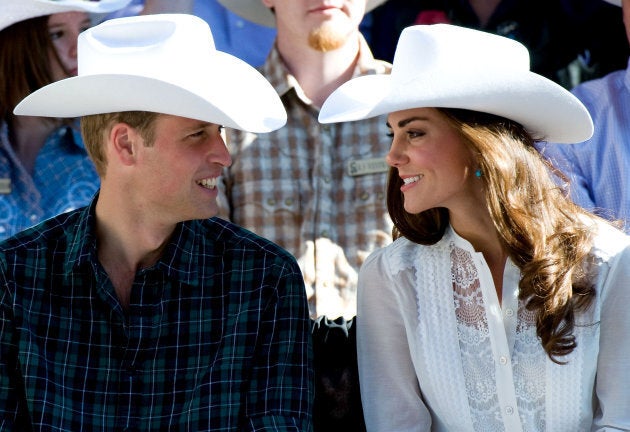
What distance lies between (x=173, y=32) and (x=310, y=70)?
1.31 metres

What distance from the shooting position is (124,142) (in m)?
3.27

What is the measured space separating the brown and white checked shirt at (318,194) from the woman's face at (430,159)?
1013 millimetres

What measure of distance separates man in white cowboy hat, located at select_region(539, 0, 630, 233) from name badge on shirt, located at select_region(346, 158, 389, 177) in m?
0.63

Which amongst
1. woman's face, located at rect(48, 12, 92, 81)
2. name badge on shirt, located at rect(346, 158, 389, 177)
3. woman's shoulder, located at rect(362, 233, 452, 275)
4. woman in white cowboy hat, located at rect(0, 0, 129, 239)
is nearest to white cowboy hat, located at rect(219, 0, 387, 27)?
woman in white cowboy hat, located at rect(0, 0, 129, 239)

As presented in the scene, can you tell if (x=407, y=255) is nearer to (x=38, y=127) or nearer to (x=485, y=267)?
(x=485, y=267)

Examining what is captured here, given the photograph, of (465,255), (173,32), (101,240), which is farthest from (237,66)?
(465,255)

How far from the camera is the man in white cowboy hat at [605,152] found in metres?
4.19

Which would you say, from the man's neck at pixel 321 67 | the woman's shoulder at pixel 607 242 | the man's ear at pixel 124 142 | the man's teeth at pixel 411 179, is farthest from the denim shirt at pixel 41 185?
the woman's shoulder at pixel 607 242

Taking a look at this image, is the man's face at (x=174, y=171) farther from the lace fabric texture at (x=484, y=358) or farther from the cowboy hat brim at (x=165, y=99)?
the lace fabric texture at (x=484, y=358)

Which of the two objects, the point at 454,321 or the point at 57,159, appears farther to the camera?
the point at 57,159

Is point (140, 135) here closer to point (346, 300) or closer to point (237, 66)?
point (237, 66)

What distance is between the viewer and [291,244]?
427 cm

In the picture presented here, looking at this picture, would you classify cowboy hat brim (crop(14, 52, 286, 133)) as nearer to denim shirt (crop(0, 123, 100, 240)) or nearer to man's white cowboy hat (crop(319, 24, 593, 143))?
man's white cowboy hat (crop(319, 24, 593, 143))

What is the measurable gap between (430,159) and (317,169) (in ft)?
3.81
